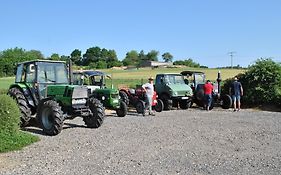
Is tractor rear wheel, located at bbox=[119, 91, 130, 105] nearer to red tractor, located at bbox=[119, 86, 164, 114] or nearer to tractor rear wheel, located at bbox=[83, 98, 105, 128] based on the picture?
red tractor, located at bbox=[119, 86, 164, 114]

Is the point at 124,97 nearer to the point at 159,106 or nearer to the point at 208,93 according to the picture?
the point at 159,106

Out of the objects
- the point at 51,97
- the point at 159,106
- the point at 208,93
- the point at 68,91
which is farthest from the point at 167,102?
the point at 51,97

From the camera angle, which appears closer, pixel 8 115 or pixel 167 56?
pixel 8 115

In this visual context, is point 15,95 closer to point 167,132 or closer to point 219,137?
point 167,132

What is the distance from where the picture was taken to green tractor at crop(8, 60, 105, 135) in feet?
38.8

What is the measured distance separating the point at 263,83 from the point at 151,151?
1582cm

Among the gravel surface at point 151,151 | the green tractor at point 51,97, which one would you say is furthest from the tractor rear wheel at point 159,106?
the green tractor at point 51,97

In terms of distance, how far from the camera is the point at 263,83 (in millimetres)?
23047

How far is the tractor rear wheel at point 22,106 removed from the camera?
1239 centimetres

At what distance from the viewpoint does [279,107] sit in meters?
22.3

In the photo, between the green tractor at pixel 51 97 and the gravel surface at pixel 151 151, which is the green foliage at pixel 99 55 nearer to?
the green tractor at pixel 51 97

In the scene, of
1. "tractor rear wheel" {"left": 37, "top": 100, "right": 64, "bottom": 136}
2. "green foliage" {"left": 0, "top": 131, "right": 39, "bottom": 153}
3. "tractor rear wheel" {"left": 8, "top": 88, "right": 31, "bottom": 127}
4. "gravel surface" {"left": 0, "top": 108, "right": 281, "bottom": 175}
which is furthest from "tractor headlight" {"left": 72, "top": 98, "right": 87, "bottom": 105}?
"green foliage" {"left": 0, "top": 131, "right": 39, "bottom": 153}

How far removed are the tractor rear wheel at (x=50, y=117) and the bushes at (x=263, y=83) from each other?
571 inches

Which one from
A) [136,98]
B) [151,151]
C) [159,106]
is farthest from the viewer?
[159,106]
